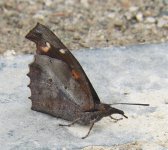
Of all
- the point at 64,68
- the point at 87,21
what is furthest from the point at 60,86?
the point at 87,21

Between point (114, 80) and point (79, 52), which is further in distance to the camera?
point (79, 52)

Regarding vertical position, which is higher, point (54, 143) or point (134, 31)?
point (134, 31)

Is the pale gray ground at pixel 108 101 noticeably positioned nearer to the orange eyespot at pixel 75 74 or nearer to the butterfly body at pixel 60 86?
the butterfly body at pixel 60 86

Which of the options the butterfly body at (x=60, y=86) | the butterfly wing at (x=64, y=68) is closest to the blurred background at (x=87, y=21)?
the butterfly body at (x=60, y=86)

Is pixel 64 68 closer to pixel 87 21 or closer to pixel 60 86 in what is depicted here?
pixel 60 86

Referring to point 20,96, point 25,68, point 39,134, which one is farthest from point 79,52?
point 39,134

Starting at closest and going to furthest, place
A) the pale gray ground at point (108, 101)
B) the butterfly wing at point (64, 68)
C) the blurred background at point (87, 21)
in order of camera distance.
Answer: the butterfly wing at point (64, 68)
the pale gray ground at point (108, 101)
the blurred background at point (87, 21)

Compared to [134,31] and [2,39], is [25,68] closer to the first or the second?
[2,39]
